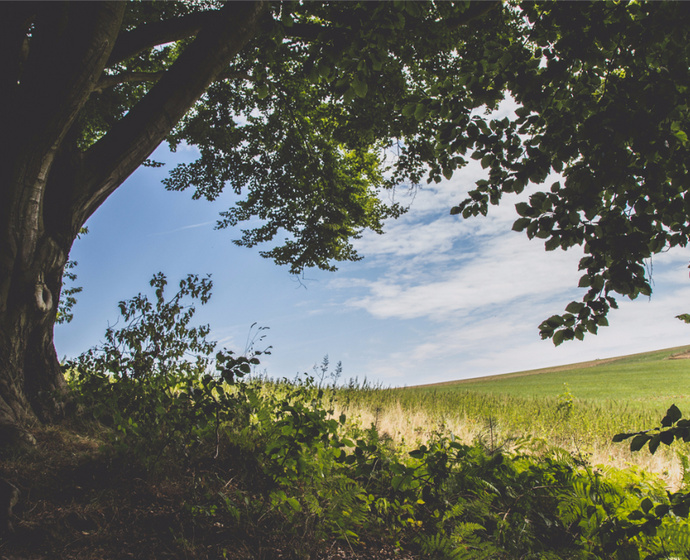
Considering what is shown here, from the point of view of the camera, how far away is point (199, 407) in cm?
298

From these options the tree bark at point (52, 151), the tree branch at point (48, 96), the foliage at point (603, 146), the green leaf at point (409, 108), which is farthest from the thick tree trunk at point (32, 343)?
the foliage at point (603, 146)

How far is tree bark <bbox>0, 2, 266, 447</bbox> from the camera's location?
3678 mm

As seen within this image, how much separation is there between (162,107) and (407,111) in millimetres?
2845

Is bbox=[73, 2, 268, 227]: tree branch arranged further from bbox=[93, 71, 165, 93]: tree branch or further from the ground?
the ground

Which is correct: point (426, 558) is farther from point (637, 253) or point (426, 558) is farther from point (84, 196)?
point (84, 196)

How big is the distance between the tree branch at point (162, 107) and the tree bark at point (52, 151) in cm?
1

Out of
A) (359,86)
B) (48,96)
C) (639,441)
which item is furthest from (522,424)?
(48,96)

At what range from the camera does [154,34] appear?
5.18 metres

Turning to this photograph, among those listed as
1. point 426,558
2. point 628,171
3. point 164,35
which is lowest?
point 426,558

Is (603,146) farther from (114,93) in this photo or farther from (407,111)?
(114,93)

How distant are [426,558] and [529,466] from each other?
101 centimetres

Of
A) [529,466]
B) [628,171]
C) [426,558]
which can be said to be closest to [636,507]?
[529,466]

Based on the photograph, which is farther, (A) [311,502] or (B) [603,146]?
(A) [311,502]

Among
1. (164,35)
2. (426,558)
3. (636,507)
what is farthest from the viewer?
(164,35)
